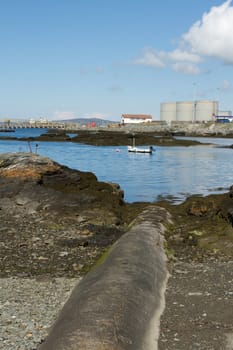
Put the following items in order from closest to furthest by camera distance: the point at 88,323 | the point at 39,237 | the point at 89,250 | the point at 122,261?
the point at 88,323 < the point at 122,261 < the point at 89,250 < the point at 39,237

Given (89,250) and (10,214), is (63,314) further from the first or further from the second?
(10,214)

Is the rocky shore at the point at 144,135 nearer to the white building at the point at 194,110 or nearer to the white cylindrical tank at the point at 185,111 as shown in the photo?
the white cylindrical tank at the point at 185,111

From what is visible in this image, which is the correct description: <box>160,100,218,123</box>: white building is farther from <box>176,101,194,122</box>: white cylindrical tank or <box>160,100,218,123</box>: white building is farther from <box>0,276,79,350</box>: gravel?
<box>0,276,79,350</box>: gravel

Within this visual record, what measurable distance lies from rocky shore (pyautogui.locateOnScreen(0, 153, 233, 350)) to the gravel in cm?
2

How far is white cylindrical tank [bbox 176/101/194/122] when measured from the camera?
18888 cm

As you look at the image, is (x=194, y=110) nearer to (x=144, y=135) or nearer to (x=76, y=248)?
(x=144, y=135)

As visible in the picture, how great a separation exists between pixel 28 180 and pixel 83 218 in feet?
16.3

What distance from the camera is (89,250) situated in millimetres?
13602

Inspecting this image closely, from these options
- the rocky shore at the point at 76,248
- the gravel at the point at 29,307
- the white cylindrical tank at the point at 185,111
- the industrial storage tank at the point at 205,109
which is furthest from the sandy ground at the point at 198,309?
the white cylindrical tank at the point at 185,111

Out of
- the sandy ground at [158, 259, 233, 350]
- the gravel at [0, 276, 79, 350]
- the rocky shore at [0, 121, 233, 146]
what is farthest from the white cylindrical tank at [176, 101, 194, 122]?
the gravel at [0, 276, 79, 350]

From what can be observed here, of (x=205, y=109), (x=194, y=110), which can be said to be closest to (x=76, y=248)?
(x=205, y=109)

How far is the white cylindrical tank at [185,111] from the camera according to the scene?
188875mm

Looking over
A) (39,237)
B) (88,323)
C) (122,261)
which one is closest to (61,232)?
(39,237)

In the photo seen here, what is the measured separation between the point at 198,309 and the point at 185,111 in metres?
185
